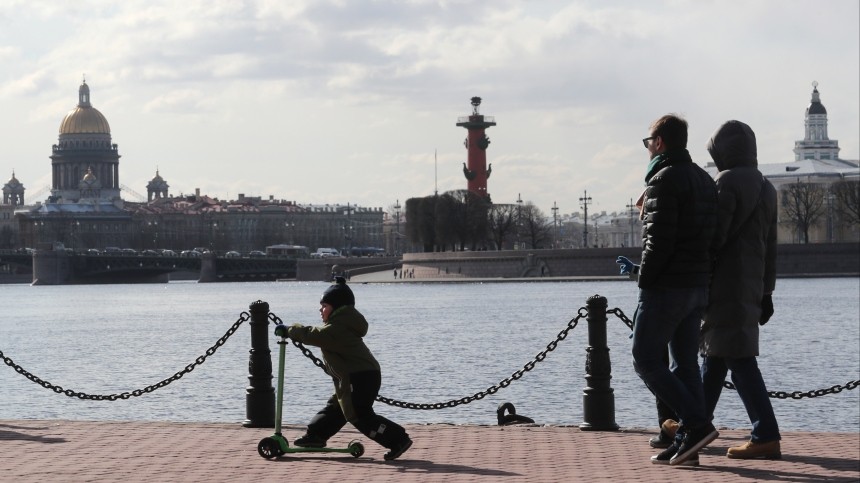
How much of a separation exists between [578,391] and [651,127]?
12806mm

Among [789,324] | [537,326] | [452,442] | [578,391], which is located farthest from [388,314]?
[452,442]

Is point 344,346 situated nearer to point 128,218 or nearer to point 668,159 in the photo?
point 668,159

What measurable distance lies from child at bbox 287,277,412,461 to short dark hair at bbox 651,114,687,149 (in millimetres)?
1743

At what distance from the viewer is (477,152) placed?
354ft

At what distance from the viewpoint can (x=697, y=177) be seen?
8.27 meters

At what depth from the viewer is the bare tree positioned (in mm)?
100275

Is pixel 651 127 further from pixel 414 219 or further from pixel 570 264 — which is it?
pixel 414 219

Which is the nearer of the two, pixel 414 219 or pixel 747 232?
pixel 747 232

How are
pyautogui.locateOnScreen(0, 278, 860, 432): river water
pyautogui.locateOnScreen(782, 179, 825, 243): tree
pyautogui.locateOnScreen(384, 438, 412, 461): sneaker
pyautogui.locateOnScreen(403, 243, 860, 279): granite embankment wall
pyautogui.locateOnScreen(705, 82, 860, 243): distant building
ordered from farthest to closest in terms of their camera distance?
pyautogui.locateOnScreen(705, 82, 860, 243): distant building < pyautogui.locateOnScreen(782, 179, 825, 243): tree < pyautogui.locateOnScreen(403, 243, 860, 279): granite embankment wall < pyautogui.locateOnScreen(0, 278, 860, 432): river water < pyautogui.locateOnScreen(384, 438, 412, 461): sneaker

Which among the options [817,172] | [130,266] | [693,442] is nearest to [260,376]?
[693,442]

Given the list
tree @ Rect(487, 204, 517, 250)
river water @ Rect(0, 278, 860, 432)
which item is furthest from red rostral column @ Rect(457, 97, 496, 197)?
river water @ Rect(0, 278, 860, 432)

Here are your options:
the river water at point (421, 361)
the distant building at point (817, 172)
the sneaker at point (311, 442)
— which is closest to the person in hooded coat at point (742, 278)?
the sneaker at point (311, 442)

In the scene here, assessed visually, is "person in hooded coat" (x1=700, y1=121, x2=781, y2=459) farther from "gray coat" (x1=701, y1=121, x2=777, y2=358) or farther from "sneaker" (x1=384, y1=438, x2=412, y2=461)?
"sneaker" (x1=384, y1=438, x2=412, y2=461)

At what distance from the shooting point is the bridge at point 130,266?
109 m
